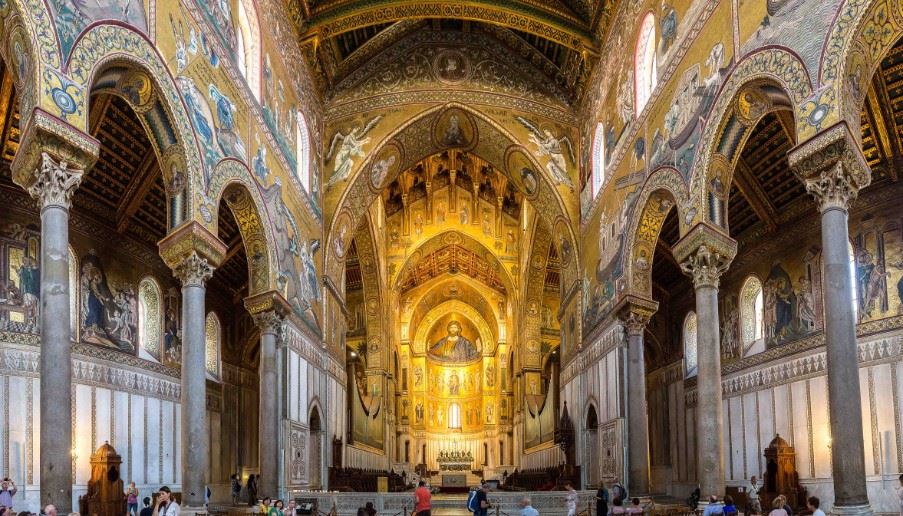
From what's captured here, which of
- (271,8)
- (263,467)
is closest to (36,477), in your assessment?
(263,467)

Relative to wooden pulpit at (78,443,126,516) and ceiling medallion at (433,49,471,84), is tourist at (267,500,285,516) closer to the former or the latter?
wooden pulpit at (78,443,126,516)

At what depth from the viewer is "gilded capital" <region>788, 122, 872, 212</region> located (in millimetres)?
12242

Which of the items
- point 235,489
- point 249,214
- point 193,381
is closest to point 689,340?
point 235,489

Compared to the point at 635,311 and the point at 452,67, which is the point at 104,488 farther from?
the point at 452,67

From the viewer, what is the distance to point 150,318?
82.3ft

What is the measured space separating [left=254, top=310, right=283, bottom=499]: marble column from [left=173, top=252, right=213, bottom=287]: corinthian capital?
5764 mm

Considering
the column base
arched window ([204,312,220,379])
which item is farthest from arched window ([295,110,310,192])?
the column base

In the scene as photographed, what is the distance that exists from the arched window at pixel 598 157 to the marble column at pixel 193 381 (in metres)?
13.6

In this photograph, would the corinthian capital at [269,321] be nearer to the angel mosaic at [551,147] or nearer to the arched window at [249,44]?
the arched window at [249,44]

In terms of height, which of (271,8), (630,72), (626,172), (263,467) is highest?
(271,8)

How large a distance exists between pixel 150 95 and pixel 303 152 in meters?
12.5

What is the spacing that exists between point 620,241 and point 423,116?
10.4m

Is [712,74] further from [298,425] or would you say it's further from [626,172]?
[298,425]

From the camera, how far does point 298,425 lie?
25453 mm
